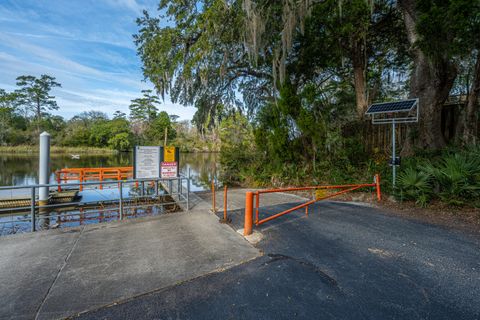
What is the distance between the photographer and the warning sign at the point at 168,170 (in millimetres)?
6113

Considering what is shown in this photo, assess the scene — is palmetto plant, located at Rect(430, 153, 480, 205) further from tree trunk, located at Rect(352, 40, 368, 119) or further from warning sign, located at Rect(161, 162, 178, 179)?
warning sign, located at Rect(161, 162, 178, 179)

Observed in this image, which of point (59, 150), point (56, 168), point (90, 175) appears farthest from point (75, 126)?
point (90, 175)

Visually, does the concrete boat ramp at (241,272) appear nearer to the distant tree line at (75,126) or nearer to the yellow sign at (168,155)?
the yellow sign at (168,155)

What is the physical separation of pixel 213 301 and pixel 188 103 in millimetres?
9829

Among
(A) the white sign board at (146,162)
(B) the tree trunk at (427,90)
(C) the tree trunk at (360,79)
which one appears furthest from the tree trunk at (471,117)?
(A) the white sign board at (146,162)

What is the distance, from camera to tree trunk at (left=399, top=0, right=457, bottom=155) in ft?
21.5

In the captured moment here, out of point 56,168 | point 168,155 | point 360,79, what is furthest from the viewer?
point 56,168

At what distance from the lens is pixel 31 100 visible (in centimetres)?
4284

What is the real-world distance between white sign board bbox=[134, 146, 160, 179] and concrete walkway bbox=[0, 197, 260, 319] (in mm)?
2028

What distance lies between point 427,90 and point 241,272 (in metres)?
8.20

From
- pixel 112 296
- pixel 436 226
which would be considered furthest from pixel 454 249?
pixel 112 296

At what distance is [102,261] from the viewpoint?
2.96m

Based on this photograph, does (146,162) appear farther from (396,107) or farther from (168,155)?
(396,107)

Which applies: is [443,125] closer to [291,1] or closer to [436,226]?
[436,226]
